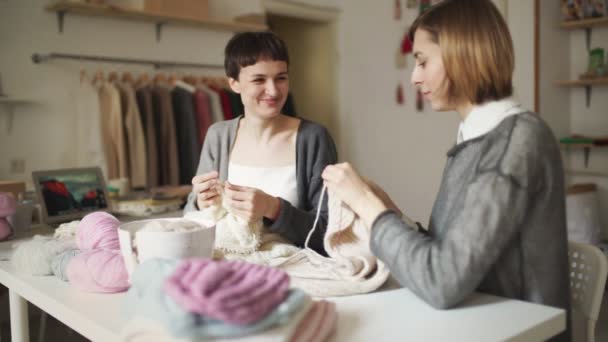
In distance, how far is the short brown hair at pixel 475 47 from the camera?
1.03 m

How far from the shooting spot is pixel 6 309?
3.12m

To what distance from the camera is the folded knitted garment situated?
693 millimetres

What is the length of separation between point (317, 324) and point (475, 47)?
605 millimetres

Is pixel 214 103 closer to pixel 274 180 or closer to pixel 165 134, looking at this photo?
pixel 165 134

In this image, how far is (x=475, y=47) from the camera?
1.03 meters

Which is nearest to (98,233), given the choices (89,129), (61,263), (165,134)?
(61,263)

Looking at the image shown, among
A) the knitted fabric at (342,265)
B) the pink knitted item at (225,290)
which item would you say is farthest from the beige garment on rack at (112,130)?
the pink knitted item at (225,290)

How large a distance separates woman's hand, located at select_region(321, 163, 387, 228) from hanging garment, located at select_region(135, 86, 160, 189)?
275cm

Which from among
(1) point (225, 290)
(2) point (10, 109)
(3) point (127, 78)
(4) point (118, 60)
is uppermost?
(4) point (118, 60)

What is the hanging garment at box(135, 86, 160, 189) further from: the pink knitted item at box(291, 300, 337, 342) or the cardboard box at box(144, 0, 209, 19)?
the pink knitted item at box(291, 300, 337, 342)

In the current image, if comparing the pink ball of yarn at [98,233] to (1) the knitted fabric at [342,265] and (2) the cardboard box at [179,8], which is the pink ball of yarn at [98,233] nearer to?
(1) the knitted fabric at [342,265]

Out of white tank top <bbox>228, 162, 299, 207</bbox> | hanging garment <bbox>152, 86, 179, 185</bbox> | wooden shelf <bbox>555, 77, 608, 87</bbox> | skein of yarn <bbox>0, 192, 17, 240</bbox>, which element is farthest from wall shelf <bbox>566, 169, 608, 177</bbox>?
skein of yarn <bbox>0, 192, 17, 240</bbox>

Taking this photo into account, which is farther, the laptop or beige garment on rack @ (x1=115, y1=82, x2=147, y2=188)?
beige garment on rack @ (x1=115, y1=82, x2=147, y2=188)

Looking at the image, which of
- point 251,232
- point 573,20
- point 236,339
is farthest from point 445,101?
point 573,20
